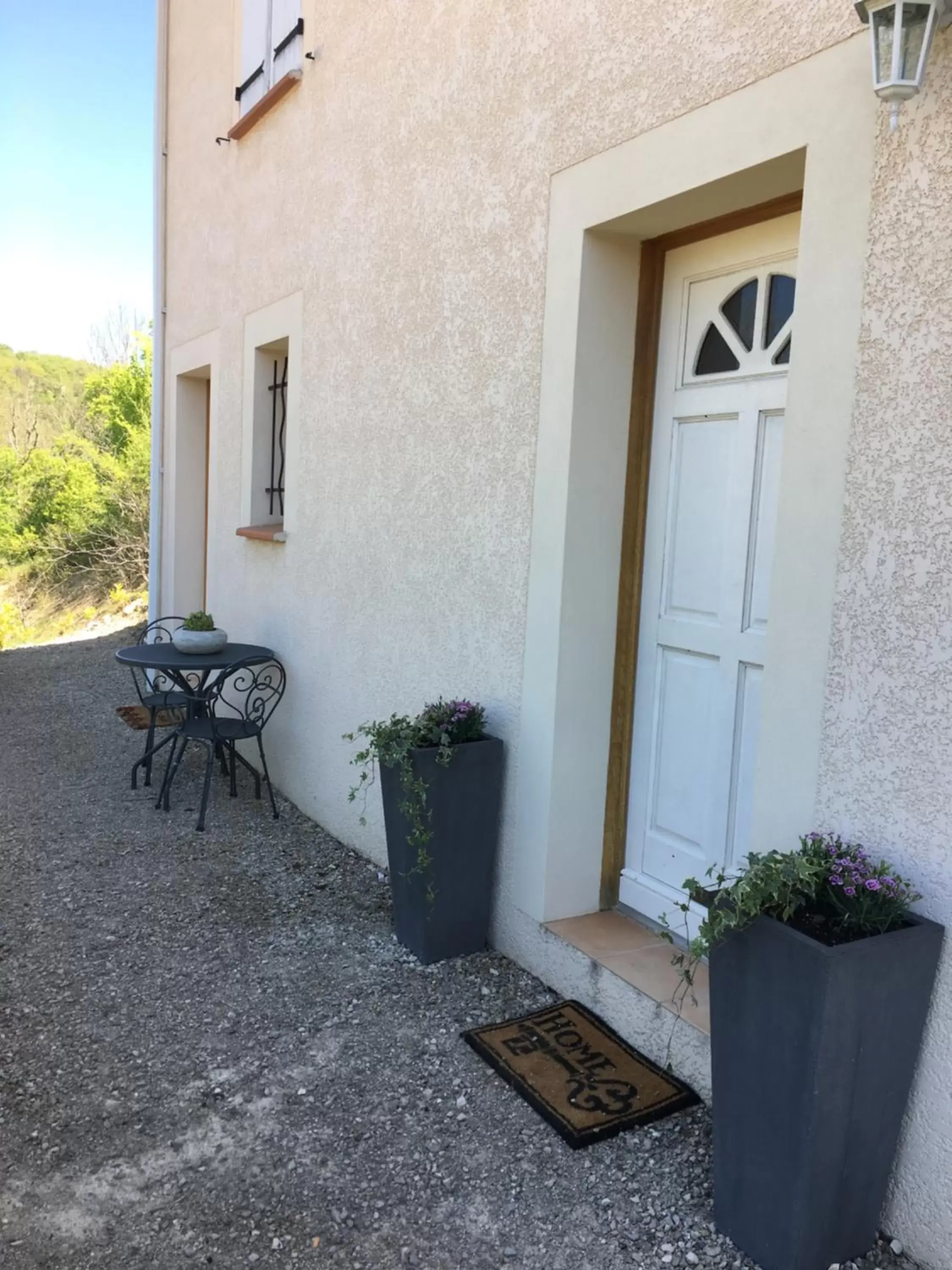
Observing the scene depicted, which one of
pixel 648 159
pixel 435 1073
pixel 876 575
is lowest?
pixel 435 1073

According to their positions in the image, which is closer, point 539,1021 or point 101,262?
point 539,1021

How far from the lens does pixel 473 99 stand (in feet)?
11.8

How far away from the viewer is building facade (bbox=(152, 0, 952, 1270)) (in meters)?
2.11

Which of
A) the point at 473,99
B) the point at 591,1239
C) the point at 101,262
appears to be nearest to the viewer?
the point at 591,1239

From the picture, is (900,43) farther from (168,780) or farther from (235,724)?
(168,780)

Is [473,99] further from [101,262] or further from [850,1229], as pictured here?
[101,262]

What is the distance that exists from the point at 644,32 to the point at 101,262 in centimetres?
3010

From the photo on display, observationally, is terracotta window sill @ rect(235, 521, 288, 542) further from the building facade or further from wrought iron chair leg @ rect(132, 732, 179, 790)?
wrought iron chair leg @ rect(132, 732, 179, 790)

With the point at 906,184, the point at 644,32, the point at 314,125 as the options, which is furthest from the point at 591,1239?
the point at 314,125

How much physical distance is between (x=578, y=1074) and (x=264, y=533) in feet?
12.3

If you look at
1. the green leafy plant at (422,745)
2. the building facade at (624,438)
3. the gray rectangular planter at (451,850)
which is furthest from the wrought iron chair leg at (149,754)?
the gray rectangular planter at (451,850)

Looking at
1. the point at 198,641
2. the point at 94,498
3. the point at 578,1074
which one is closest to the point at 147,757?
the point at 198,641

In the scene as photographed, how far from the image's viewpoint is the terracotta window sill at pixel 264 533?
17.7 ft

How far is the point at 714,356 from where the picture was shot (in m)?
3.01
